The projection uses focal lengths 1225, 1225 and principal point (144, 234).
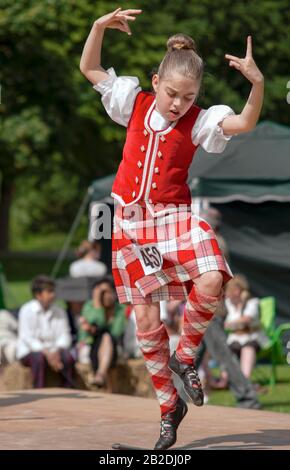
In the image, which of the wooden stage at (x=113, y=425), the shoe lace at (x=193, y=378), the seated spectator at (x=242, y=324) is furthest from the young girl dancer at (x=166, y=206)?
the seated spectator at (x=242, y=324)

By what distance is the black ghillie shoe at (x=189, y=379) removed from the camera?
219 inches

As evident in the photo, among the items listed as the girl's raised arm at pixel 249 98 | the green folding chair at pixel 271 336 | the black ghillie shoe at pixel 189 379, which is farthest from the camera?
the green folding chair at pixel 271 336

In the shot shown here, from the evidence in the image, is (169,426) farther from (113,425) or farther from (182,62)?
(182,62)

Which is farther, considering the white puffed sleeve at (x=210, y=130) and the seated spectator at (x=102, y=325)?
the seated spectator at (x=102, y=325)

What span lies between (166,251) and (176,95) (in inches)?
28.9

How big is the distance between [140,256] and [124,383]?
19.0ft

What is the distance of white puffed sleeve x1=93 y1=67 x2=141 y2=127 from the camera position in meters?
5.85

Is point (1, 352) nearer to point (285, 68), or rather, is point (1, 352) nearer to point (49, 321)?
point (49, 321)

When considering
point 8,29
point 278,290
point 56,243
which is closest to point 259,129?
point 278,290

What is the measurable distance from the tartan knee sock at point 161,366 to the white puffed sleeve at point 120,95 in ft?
3.39

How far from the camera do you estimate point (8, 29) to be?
27953 millimetres

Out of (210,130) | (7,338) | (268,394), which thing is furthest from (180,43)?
(268,394)

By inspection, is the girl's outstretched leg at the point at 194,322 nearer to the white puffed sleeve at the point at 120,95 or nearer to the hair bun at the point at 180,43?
the white puffed sleeve at the point at 120,95

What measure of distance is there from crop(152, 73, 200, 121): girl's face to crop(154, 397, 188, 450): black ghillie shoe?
4.63 ft
